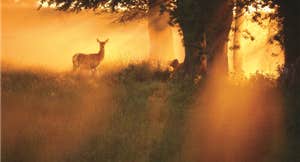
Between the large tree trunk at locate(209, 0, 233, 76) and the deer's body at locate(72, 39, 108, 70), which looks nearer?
the large tree trunk at locate(209, 0, 233, 76)

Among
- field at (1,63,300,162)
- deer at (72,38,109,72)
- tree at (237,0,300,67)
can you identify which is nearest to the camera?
field at (1,63,300,162)

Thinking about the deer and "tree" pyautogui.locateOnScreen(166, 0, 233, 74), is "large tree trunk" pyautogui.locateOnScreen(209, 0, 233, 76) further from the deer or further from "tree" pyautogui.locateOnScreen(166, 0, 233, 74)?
the deer

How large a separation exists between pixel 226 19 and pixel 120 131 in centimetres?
585

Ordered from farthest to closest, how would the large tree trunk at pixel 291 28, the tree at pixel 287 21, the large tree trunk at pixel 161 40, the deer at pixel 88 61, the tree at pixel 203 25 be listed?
the large tree trunk at pixel 161 40, the deer at pixel 88 61, the large tree trunk at pixel 291 28, the tree at pixel 287 21, the tree at pixel 203 25

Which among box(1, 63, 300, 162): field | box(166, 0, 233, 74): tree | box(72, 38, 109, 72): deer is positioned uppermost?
box(166, 0, 233, 74): tree

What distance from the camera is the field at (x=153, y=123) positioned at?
9328 mm

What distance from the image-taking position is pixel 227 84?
14.9 meters

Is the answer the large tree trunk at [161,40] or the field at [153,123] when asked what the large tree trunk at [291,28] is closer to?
the field at [153,123]

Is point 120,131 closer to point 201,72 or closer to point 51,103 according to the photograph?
point 51,103

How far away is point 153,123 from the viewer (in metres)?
11.0

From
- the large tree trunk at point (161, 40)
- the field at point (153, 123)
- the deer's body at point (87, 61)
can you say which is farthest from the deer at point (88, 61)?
the large tree trunk at point (161, 40)

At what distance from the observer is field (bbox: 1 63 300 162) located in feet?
30.6

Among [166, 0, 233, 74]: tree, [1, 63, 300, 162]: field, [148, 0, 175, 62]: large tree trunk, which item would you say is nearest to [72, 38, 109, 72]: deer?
[166, 0, 233, 74]: tree

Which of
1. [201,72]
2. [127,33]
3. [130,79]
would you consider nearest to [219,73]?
[201,72]
